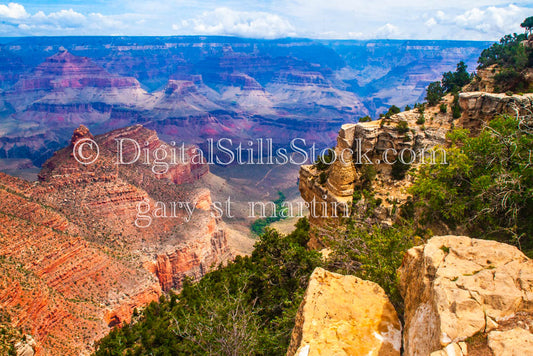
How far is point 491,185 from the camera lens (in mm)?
11883

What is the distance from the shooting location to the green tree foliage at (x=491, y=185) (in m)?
12.0

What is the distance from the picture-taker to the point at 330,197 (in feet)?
79.2

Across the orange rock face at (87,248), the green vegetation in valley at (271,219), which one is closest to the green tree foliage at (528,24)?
the orange rock face at (87,248)

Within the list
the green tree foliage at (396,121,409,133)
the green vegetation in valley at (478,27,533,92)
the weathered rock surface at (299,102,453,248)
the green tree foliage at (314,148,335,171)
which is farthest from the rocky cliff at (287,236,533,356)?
the green vegetation in valley at (478,27,533,92)

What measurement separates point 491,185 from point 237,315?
36.9 feet

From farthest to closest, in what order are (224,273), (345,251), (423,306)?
(224,273) → (345,251) → (423,306)

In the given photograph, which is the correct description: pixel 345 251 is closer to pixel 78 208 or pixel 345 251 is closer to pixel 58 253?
pixel 58 253

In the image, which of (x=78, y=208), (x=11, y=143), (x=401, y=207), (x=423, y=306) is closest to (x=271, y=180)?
(x=78, y=208)

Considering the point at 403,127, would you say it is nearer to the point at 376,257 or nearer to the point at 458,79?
the point at 376,257

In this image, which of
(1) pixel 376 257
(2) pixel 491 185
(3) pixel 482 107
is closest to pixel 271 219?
(3) pixel 482 107

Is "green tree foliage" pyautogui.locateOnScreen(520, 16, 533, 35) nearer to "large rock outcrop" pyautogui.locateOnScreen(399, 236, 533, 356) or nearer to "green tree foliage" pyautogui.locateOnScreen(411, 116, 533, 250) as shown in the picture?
"green tree foliage" pyautogui.locateOnScreen(411, 116, 533, 250)

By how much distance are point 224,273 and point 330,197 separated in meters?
9.70

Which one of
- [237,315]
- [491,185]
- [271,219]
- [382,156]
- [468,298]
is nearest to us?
[468,298]

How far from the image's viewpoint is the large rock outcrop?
5887mm
